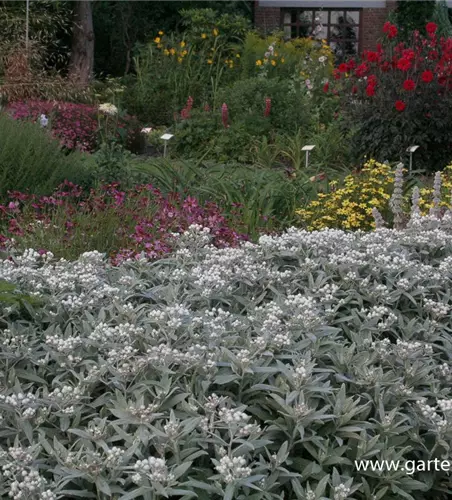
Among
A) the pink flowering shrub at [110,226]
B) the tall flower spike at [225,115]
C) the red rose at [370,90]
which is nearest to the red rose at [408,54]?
the red rose at [370,90]

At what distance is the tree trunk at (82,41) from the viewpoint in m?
17.1

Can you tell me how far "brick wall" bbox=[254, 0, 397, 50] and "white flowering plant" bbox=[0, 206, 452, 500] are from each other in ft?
68.8


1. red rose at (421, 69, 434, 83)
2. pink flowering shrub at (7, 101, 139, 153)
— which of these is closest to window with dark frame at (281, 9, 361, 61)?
pink flowering shrub at (7, 101, 139, 153)

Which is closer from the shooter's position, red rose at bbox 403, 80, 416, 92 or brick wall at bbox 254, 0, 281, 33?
red rose at bbox 403, 80, 416, 92

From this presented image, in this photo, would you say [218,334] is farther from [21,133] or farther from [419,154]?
[419,154]

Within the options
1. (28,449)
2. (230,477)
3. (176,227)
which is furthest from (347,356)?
(176,227)

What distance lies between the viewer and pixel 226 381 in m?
2.47

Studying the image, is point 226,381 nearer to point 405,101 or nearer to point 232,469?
point 232,469

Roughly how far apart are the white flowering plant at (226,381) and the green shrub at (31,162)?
3.25 m

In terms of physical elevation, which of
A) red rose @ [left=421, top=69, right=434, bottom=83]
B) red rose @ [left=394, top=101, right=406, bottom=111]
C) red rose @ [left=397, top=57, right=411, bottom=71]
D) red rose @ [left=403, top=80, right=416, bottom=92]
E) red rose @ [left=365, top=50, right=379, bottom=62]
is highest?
red rose @ [left=365, top=50, right=379, bottom=62]

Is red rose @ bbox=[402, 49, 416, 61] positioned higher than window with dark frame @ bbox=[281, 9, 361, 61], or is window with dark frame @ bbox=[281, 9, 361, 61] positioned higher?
window with dark frame @ bbox=[281, 9, 361, 61]

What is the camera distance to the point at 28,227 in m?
5.36

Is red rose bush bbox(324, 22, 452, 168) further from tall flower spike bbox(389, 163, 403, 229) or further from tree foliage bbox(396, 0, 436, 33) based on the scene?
tree foliage bbox(396, 0, 436, 33)

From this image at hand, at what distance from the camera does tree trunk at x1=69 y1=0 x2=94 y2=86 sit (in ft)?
56.1
